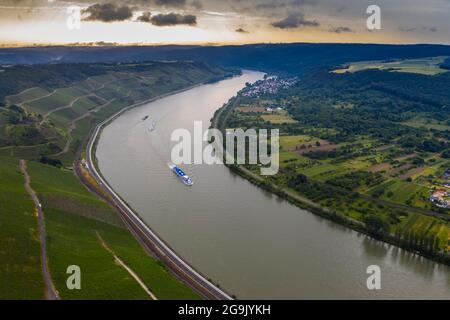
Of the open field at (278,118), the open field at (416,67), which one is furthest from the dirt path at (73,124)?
the open field at (416,67)

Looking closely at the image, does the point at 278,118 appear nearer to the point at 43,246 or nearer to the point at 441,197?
the point at 441,197

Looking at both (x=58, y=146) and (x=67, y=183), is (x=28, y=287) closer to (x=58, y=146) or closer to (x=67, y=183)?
(x=67, y=183)

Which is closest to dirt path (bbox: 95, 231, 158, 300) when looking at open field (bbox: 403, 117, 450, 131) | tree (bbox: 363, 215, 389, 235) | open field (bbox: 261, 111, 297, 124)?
tree (bbox: 363, 215, 389, 235)

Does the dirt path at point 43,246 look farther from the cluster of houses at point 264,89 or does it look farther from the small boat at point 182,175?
the cluster of houses at point 264,89

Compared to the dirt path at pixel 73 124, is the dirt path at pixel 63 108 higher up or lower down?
higher up

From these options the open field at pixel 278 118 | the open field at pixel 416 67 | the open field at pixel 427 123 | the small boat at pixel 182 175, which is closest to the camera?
the small boat at pixel 182 175

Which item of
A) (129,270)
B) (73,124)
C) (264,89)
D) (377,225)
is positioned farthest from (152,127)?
(264,89)
